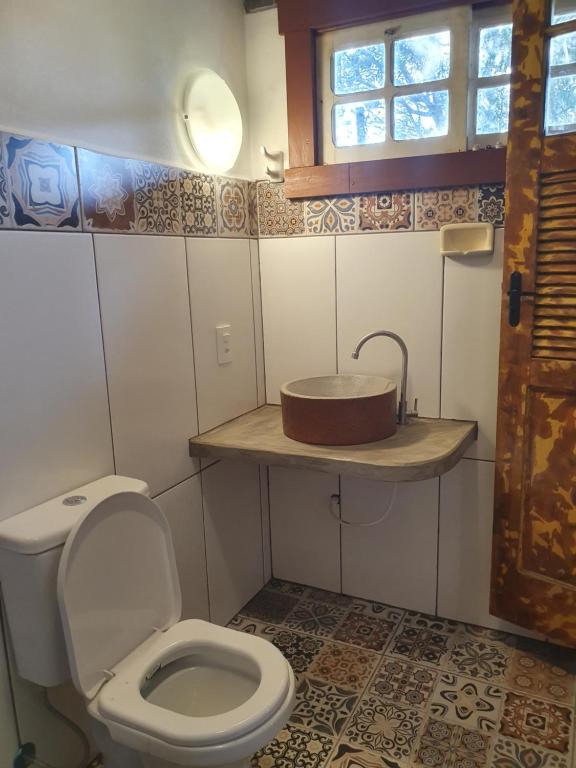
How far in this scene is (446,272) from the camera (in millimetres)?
1856

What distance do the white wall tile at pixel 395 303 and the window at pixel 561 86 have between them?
0.46 m

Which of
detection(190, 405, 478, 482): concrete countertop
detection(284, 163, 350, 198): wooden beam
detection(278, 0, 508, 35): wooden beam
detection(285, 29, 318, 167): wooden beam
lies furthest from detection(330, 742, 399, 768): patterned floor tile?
detection(278, 0, 508, 35): wooden beam

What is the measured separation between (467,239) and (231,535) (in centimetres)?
126

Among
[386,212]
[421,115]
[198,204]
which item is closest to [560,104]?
[421,115]

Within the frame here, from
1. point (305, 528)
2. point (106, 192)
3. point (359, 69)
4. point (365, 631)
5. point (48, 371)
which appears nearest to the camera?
point (48, 371)

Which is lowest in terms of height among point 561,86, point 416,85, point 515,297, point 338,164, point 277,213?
point 515,297

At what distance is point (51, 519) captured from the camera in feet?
4.11

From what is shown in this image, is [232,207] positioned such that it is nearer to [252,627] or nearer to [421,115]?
[421,115]

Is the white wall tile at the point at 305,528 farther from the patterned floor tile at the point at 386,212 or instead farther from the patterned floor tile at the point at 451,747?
the patterned floor tile at the point at 386,212

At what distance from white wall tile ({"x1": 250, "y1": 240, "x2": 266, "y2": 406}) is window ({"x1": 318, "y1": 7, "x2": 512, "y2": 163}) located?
40 centimetres

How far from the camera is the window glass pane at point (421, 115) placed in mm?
1825

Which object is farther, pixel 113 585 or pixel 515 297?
pixel 515 297

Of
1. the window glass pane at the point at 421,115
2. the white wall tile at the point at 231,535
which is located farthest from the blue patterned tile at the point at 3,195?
the window glass pane at the point at 421,115

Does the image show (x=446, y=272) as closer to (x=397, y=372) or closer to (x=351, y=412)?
(x=397, y=372)
